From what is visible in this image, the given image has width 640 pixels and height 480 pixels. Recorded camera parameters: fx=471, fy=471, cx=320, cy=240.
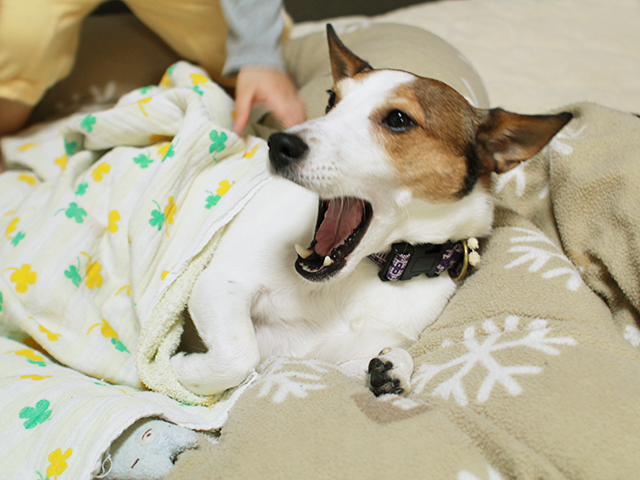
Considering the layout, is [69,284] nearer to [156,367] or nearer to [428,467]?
[156,367]

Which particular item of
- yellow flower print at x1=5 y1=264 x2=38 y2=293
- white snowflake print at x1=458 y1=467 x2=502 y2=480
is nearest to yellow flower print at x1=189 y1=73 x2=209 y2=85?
yellow flower print at x1=5 y1=264 x2=38 y2=293

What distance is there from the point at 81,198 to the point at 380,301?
3.70 feet

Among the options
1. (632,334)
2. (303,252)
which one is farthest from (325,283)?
(632,334)

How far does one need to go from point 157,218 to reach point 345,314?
683mm

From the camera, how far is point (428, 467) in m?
0.99

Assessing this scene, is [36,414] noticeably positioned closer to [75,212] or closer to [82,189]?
[75,212]

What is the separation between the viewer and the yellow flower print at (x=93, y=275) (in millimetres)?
1623

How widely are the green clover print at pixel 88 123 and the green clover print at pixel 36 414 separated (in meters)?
1.00

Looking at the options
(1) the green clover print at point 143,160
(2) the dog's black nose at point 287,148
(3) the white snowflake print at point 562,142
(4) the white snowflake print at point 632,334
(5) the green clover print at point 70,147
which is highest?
(2) the dog's black nose at point 287,148

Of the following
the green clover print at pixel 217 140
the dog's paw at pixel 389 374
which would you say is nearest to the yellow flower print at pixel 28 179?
the green clover print at pixel 217 140

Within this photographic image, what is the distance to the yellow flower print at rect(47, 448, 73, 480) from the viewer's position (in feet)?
3.61

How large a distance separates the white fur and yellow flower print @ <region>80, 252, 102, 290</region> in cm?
45

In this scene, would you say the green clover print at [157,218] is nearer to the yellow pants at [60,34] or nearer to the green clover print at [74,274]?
the green clover print at [74,274]

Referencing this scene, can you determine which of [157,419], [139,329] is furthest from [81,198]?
[157,419]
